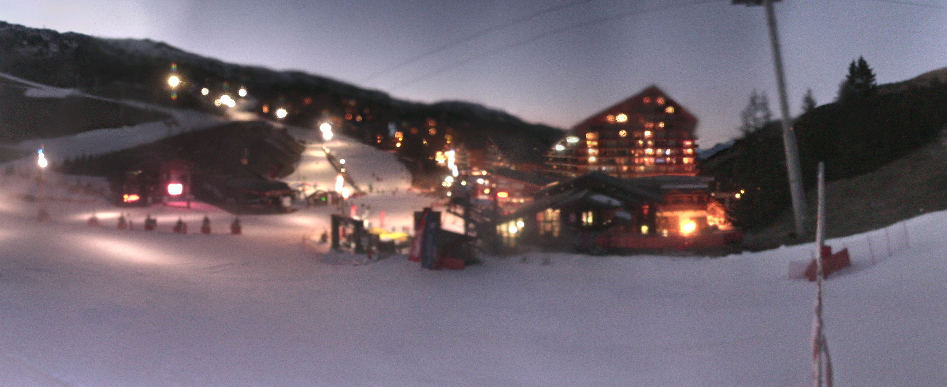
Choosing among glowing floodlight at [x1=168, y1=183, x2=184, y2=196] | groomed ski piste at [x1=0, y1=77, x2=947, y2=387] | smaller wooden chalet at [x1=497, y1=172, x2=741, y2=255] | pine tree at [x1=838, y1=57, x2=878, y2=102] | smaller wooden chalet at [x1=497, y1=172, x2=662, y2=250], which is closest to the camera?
groomed ski piste at [x1=0, y1=77, x2=947, y2=387]

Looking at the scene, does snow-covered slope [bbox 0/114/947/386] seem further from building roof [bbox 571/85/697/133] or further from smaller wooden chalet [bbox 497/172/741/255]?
building roof [bbox 571/85/697/133]

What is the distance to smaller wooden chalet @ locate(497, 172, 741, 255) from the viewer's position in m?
5.70

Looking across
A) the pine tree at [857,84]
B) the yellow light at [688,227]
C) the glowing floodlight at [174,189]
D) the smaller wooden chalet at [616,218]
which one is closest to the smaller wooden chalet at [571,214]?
the smaller wooden chalet at [616,218]

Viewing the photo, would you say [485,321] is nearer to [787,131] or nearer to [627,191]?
[787,131]

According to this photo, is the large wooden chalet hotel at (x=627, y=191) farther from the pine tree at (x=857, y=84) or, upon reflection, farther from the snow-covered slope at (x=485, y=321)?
the pine tree at (x=857, y=84)

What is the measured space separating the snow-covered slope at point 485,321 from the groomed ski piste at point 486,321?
0.5 inches

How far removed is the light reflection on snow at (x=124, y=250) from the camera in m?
6.59

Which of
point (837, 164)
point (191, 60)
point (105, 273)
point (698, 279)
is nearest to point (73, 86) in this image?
point (191, 60)

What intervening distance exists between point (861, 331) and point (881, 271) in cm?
117

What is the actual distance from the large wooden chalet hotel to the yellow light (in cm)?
1

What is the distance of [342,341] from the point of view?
3.36 metres

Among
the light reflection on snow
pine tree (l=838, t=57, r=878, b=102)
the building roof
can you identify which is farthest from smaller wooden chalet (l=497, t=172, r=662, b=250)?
the light reflection on snow

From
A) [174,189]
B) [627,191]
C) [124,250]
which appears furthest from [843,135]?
Answer: [174,189]

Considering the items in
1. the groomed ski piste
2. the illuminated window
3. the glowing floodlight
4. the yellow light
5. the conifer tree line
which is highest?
the glowing floodlight
